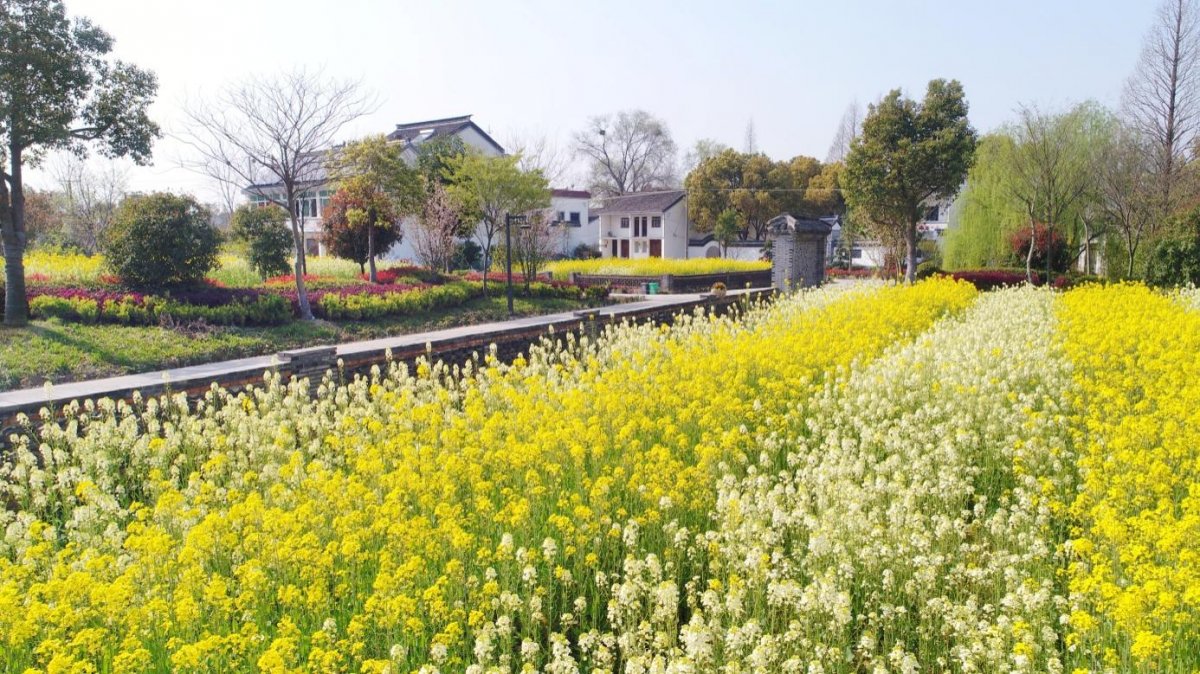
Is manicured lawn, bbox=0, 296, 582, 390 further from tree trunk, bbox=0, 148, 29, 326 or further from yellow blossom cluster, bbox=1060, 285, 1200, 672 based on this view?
yellow blossom cluster, bbox=1060, 285, 1200, 672

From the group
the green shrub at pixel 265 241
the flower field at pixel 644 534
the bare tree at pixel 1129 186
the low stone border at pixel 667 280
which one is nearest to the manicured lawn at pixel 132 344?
the flower field at pixel 644 534

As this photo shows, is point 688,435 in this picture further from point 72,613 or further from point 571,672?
point 72,613

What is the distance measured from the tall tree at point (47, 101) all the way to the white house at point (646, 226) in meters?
35.4

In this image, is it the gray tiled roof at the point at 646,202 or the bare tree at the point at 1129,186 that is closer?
the bare tree at the point at 1129,186

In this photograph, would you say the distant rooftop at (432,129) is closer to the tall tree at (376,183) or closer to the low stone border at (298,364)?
the tall tree at (376,183)

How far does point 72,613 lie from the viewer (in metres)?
3.34

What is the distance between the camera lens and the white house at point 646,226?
47656 mm

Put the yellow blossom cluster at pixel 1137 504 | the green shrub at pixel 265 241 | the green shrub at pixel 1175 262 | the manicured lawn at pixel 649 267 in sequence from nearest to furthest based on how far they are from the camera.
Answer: the yellow blossom cluster at pixel 1137 504
the green shrub at pixel 265 241
the green shrub at pixel 1175 262
the manicured lawn at pixel 649 267

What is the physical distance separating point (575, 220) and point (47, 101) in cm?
3700

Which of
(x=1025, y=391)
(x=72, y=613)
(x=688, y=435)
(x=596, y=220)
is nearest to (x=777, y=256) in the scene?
(x=1025, y=391)

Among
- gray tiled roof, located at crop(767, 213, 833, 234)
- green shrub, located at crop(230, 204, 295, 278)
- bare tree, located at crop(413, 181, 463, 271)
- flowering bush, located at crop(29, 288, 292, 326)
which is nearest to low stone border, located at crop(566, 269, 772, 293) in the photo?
gray tiled roof, located at crop(767, 213, 833, 234)

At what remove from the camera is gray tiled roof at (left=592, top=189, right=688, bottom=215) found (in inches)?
1863

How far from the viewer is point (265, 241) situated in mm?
19594

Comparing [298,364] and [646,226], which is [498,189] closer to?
[298,364]
